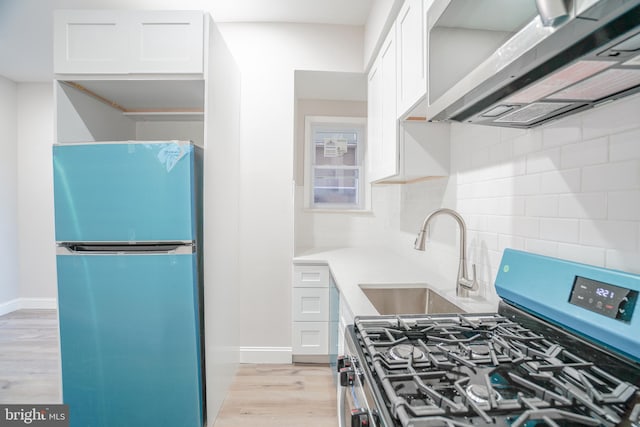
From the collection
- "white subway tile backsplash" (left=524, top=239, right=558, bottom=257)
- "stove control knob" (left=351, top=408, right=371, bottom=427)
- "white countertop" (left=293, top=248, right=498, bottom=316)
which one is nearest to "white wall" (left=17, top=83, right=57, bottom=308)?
"white countertop" (left=293, top=248, right=498, bottom=316)

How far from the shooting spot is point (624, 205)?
787 millimetres

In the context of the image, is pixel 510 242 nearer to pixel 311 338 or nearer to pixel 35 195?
pixel 311 338

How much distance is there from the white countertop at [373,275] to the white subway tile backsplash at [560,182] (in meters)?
0.51

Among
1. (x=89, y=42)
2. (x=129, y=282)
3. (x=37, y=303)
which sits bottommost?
(x=37, y=303)

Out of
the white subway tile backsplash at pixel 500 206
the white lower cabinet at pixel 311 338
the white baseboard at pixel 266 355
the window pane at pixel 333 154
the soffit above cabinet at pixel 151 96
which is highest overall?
the soffit above cabinet at pixel 151 96

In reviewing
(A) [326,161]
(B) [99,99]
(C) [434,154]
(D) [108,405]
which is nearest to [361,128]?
(A) [326,161]

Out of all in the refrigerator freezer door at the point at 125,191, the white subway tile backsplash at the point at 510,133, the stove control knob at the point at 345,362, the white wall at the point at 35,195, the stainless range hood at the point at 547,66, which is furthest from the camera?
the white wall at the point at 35,195

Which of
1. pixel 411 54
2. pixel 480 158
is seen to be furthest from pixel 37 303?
pixel 480 158

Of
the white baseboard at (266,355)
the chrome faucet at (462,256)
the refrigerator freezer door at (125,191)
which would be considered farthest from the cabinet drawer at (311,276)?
the chrome faucet at (462,256)

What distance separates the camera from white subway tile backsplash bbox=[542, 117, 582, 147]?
908 mm

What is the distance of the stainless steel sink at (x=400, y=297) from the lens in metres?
1.61

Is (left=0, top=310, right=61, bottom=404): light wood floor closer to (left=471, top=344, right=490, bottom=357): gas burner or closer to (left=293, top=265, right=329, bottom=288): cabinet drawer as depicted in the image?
(left=293, top=265, right=329, bottom=288): cabinet drawer

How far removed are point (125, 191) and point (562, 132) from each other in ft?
6.23

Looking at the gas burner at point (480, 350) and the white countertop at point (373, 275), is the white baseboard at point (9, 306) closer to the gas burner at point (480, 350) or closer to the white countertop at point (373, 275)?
the white countertop at point (373, 275)
